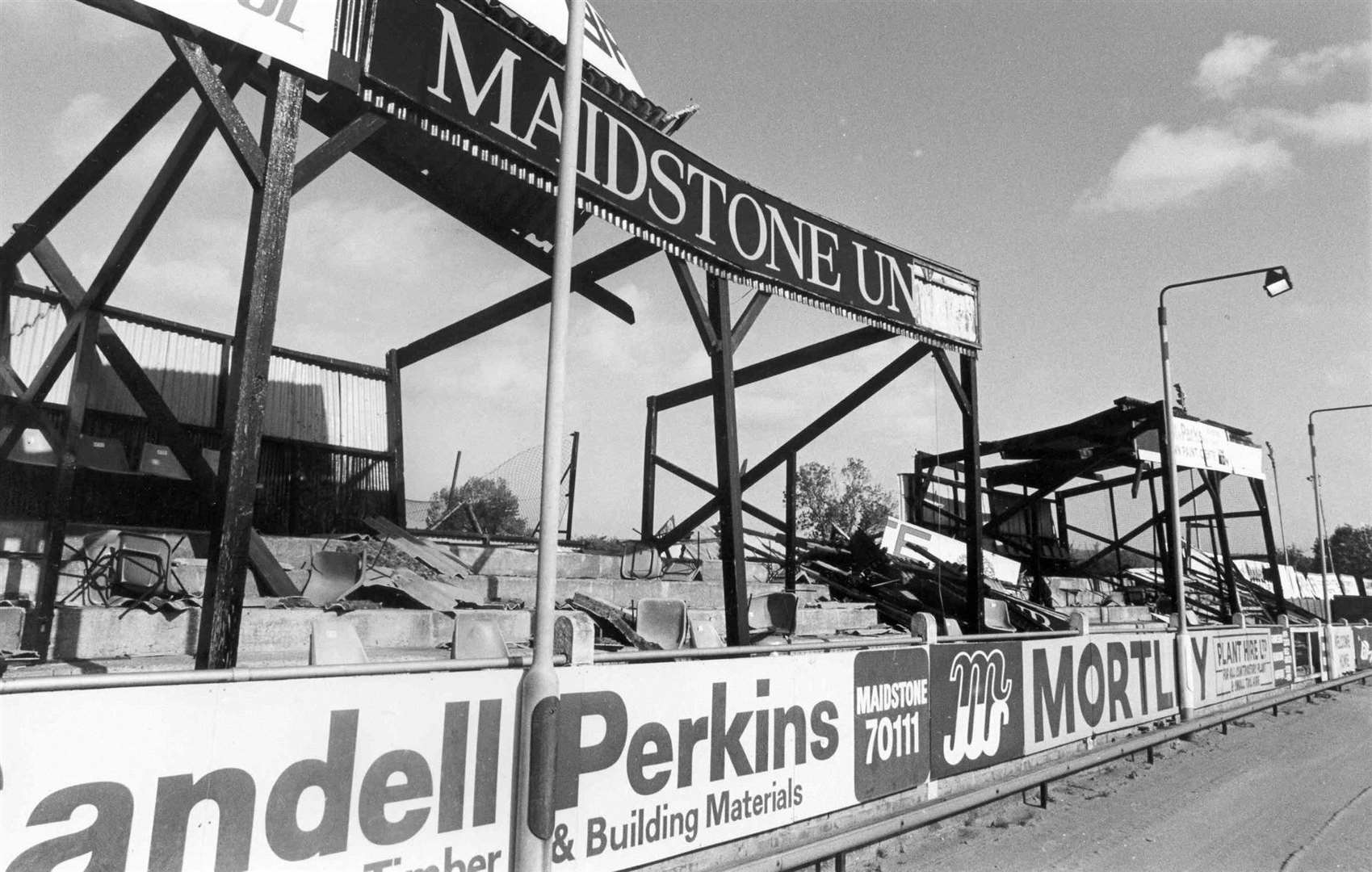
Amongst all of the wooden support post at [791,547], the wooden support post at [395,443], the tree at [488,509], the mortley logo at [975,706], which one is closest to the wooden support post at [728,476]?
the mortley logo at [975,706]

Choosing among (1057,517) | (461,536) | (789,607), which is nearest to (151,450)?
(461,536)

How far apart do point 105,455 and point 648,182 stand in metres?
7.21

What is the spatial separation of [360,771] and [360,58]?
15.1ft

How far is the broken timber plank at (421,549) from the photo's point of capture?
1059cm

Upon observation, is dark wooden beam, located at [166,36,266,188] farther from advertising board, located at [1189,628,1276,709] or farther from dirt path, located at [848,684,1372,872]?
advertising board, located at [1189,628,1276,709]

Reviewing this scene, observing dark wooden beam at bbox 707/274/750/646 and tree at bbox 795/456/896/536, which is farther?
tree at bbox 795/456/896/536

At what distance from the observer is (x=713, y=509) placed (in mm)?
11000

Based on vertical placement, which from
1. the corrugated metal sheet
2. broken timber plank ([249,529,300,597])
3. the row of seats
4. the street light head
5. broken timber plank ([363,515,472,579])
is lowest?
broken timber plank ([249,529,300,597])

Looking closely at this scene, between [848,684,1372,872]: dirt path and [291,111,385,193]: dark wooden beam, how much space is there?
6.11 m

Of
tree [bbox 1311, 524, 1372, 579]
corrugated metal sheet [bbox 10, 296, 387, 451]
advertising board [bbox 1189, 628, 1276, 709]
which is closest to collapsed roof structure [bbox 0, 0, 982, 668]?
corrugated metal sheet [bbox 10, 296, 387, 451]

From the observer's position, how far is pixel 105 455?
33.4ft

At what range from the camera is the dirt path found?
662cm

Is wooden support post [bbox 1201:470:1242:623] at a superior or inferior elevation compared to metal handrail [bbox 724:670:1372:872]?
superior

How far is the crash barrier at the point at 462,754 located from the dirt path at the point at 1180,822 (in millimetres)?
585
